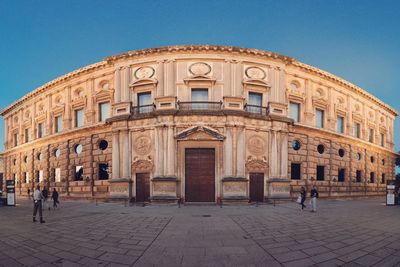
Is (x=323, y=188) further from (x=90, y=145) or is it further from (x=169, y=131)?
(x=90, y=145)

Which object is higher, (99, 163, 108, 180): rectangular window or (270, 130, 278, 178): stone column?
(270, 130, 278, 178): stone column

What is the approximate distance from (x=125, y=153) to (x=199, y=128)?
23.4 feet

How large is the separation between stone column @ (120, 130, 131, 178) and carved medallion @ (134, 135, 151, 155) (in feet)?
3.17

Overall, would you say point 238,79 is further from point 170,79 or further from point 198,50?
point 170,79

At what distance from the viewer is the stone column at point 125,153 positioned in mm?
20439

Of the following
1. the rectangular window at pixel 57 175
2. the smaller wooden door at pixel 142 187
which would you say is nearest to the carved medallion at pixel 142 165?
the smaller wooden door at pixel 142 187

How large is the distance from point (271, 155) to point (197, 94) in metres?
8.60

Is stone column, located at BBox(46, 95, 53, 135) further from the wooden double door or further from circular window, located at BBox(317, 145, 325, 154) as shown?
circular window, located at BBox(317, 145, 325, 154)

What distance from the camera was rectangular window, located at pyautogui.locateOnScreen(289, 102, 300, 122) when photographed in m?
23.9

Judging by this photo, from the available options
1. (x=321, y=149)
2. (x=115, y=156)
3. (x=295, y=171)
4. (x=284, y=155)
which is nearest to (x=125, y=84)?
(x=115, y=156)

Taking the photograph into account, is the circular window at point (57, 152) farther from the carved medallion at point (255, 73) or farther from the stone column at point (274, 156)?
the stone column at point (274, 156)

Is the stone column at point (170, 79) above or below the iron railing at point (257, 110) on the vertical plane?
above

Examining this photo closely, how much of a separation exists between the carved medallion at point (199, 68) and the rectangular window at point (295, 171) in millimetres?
A: 12482

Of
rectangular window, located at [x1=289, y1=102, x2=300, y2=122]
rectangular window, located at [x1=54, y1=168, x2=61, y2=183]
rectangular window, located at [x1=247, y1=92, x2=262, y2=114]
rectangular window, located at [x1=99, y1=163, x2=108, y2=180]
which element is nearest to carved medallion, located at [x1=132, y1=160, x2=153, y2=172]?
rectangular window, located at [x1=99, y1=163, x2=108, y2=180]
